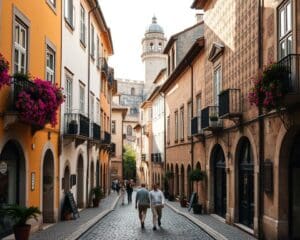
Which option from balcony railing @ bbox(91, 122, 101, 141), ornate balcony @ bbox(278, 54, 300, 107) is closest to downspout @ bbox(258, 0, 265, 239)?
ornate balcony @ bbox(278, 54, 300, 107)

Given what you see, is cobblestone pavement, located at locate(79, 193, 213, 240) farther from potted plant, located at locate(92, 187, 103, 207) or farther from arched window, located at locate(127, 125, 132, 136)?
arched window, located at locate(127, 125, 132, 136)

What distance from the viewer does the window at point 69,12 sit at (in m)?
20.6

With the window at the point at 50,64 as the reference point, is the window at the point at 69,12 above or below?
above

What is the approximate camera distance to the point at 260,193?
15.5 m

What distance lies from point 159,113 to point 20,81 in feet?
116

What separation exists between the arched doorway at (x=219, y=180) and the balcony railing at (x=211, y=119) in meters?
1.25

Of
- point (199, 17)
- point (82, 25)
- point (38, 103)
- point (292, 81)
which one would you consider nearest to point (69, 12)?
point (82, 25)

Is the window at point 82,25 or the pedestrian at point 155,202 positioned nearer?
the pedestrian at point 155,202

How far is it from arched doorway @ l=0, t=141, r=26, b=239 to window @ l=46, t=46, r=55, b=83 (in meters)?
3.91

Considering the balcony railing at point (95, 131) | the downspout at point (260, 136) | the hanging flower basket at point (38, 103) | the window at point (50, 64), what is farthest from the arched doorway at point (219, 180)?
the hanging flower basket at point (38, 103)

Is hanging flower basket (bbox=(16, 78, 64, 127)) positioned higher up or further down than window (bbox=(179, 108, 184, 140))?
further down

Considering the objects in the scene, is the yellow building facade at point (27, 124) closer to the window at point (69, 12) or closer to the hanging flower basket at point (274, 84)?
the window at point (69, 12)

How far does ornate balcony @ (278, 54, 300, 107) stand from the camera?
11.5 m

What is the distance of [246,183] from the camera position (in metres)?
17.8
